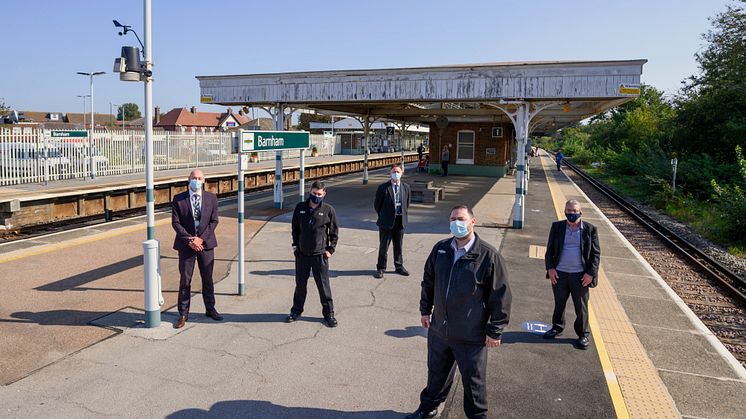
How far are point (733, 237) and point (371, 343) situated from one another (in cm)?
1276

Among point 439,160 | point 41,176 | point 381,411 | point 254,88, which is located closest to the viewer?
point 381,411

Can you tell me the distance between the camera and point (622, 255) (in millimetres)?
11609

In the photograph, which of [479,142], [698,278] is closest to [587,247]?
[698,278]

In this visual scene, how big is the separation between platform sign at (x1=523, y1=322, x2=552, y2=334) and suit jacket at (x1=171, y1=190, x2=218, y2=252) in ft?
12.9

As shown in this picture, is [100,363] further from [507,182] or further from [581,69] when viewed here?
[507,182]

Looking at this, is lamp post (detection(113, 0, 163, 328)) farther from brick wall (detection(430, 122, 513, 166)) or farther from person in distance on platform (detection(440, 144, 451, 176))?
brick wall (detection(430, 122, 513, 166))

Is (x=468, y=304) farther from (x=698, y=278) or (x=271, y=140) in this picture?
(x=698, y=278)

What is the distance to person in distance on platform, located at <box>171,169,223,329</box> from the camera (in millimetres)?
6383

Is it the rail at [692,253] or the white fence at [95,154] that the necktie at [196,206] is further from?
the white fence at [95,154]

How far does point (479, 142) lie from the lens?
31250 millimetres

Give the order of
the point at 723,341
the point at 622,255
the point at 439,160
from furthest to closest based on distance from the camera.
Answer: the point at 439,160, the point at 622,255, the point at 723,341

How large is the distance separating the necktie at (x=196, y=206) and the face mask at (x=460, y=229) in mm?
3511

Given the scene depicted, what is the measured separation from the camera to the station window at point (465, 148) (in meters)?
31.7

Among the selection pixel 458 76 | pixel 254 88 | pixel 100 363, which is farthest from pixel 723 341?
pixel 254 88
